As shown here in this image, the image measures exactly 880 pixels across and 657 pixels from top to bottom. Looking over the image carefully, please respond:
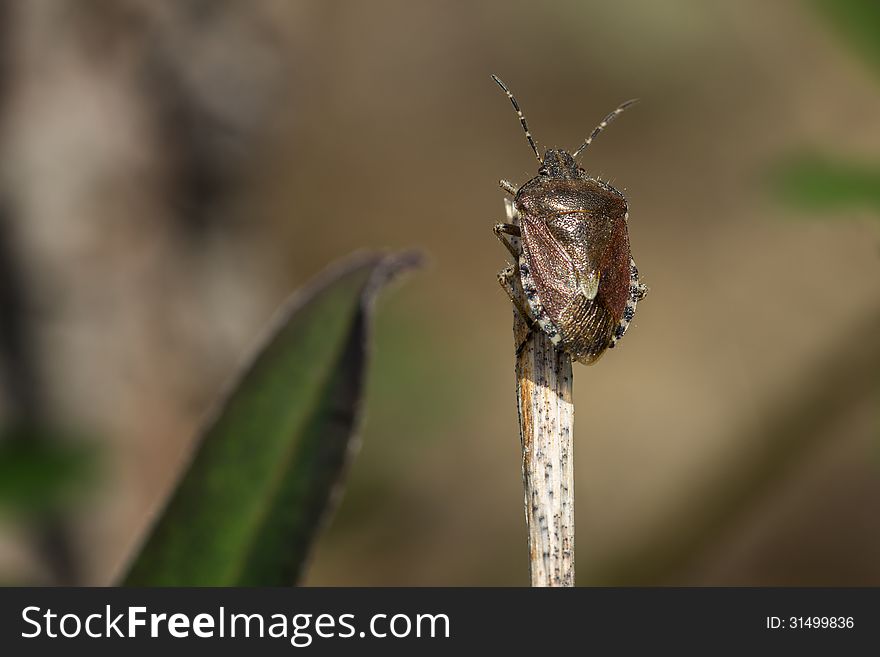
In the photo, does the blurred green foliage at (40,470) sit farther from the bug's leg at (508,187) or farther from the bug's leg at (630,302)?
the bug's leg at (630,302)

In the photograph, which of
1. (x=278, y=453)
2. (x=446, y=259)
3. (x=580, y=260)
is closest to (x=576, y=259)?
(x=580, y=260)

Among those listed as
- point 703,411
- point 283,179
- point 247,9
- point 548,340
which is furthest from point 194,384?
point 703,411

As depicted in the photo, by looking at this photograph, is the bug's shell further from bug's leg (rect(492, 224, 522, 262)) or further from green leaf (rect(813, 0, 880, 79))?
green leaf (rect(813, 0, 880, 79))

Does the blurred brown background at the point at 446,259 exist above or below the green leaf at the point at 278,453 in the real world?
above

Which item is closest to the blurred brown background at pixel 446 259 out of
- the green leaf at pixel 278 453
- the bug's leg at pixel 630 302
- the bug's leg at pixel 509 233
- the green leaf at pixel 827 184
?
the green leaf at pixel 827 184

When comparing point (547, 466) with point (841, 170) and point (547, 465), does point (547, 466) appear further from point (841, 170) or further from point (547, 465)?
point (841, 170)

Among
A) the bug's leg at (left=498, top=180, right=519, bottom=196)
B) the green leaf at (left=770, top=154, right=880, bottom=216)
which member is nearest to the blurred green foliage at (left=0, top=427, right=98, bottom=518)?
the bug's leg at (left=498, top=180, right=519, bottom=196)
